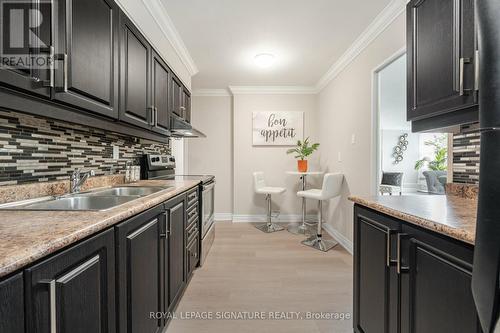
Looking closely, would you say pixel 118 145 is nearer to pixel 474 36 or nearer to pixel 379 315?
pixel 379 315

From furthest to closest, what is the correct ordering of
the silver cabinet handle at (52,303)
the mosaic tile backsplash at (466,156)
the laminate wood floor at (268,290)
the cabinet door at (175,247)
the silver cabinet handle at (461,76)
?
the laminate wood floor at (268,290), the cabinet door at (175,247), the mosaic tile backsplash at (466,156), the silver cabinet handle at (461,76), the silver cabinet handle at (52,303)

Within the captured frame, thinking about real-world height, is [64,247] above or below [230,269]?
above

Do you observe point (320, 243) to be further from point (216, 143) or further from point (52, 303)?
point (52, 303)

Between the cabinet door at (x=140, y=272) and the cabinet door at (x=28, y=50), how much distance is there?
0.62 metres

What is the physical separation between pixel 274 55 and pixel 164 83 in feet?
5.02

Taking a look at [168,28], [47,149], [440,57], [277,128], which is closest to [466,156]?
[440,57]

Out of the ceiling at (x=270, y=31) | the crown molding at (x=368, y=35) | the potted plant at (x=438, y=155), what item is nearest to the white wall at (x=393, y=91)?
the crown molding at (x=368, y=35)

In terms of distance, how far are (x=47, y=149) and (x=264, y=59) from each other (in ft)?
8.60

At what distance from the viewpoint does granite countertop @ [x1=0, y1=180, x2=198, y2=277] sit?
549 millimetres

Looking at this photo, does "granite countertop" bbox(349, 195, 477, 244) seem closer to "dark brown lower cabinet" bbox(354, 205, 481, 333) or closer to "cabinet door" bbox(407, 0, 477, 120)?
"dark brown lower cabinet" bbox(354, 205, 481, 333)

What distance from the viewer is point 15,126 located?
3.86 feet

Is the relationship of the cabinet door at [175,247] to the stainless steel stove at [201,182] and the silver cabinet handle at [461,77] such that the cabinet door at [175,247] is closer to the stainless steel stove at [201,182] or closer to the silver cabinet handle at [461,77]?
the stainless steel stove at [201,182]

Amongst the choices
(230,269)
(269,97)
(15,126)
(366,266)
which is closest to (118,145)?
(15,126)

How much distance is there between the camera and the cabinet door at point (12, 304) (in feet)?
1.65
